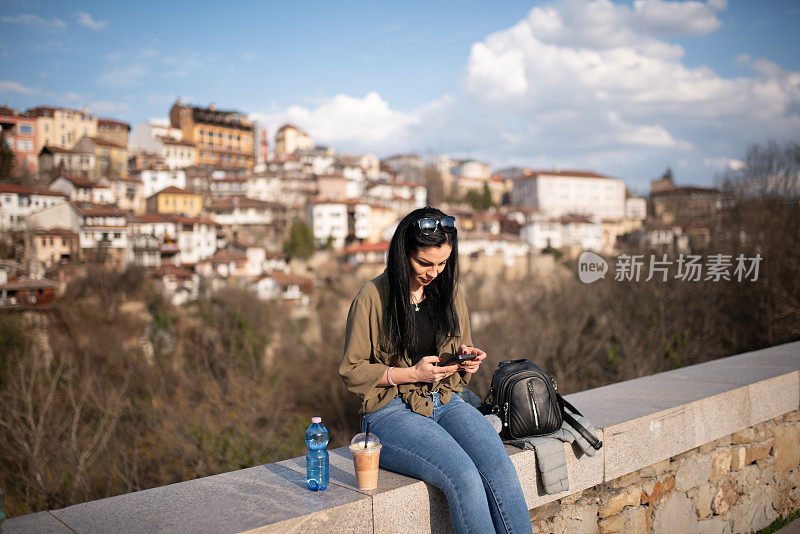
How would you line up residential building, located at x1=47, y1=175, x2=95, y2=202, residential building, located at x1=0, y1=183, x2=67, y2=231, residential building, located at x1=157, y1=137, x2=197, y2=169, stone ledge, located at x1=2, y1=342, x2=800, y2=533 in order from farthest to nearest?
residential building, located at x1=157, y1=137, x2=197, y2=169 → residential building, located at x1=47, y1=175, x2=95, y2=202 → residential building, located at x1=0, y1=183, x2=67, y2=231 → stone ledge, located at x1=2, y1=342, x2=800, y2=533

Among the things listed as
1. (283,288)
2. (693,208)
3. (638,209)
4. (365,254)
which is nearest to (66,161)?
(283,288)

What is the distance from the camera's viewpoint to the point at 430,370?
7.75 feet

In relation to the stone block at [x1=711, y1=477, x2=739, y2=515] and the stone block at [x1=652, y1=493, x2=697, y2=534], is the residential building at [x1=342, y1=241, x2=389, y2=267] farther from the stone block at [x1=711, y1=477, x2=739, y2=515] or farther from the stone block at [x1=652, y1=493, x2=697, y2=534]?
the stone block at [x1=652, y1=493, x2=697, y2=534]

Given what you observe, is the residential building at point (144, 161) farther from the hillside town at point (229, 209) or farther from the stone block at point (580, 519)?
the stone block at point (580, 519)

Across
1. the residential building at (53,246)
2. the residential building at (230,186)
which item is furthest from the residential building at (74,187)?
the residential building at (230,186)

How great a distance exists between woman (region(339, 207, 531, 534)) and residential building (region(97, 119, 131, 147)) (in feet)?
203

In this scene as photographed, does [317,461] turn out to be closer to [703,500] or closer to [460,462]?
[460,462]

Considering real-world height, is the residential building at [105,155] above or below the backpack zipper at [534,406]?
above

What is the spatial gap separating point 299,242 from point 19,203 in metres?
19.9

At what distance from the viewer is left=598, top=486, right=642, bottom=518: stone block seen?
9.57 feet

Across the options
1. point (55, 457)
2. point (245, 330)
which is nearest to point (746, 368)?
point (55, 457)

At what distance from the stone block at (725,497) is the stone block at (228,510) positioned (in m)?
2.44

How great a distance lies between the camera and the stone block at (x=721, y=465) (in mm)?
3467

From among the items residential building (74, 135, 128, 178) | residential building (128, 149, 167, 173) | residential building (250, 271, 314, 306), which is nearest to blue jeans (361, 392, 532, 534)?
residential building (250, 271, 314, 306)
